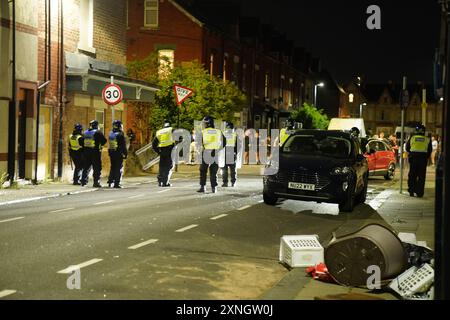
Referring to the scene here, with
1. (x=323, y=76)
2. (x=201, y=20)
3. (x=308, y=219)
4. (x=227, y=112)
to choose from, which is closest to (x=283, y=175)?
(x=308, y=219)

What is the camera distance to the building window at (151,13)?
4262 cm

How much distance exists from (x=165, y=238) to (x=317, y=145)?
6711 mm

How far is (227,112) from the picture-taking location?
3381 cm

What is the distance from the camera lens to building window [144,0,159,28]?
4262cm

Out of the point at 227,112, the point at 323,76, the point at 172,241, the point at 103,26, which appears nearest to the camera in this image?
the point at 172,241

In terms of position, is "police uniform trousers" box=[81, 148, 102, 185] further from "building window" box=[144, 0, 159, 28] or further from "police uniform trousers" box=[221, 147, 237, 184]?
"building window" box=[144, 0, 159, 28]

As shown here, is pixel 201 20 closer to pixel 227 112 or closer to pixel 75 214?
pixel 227 112

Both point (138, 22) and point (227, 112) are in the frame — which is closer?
point (227, 112)

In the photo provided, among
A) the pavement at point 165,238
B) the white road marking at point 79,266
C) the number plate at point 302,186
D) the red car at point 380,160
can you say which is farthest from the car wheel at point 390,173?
the white road marking at point 79,266

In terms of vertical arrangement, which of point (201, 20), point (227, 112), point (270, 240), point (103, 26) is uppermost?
point (201, 20)

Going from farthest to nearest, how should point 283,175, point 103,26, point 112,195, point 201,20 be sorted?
1. point 201,20
2. point 103,26
3. point 112,195
4. point 283,175

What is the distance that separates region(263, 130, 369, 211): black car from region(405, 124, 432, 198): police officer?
10.2 ft

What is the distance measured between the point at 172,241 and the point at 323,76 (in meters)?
90.2

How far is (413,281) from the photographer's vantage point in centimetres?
736
